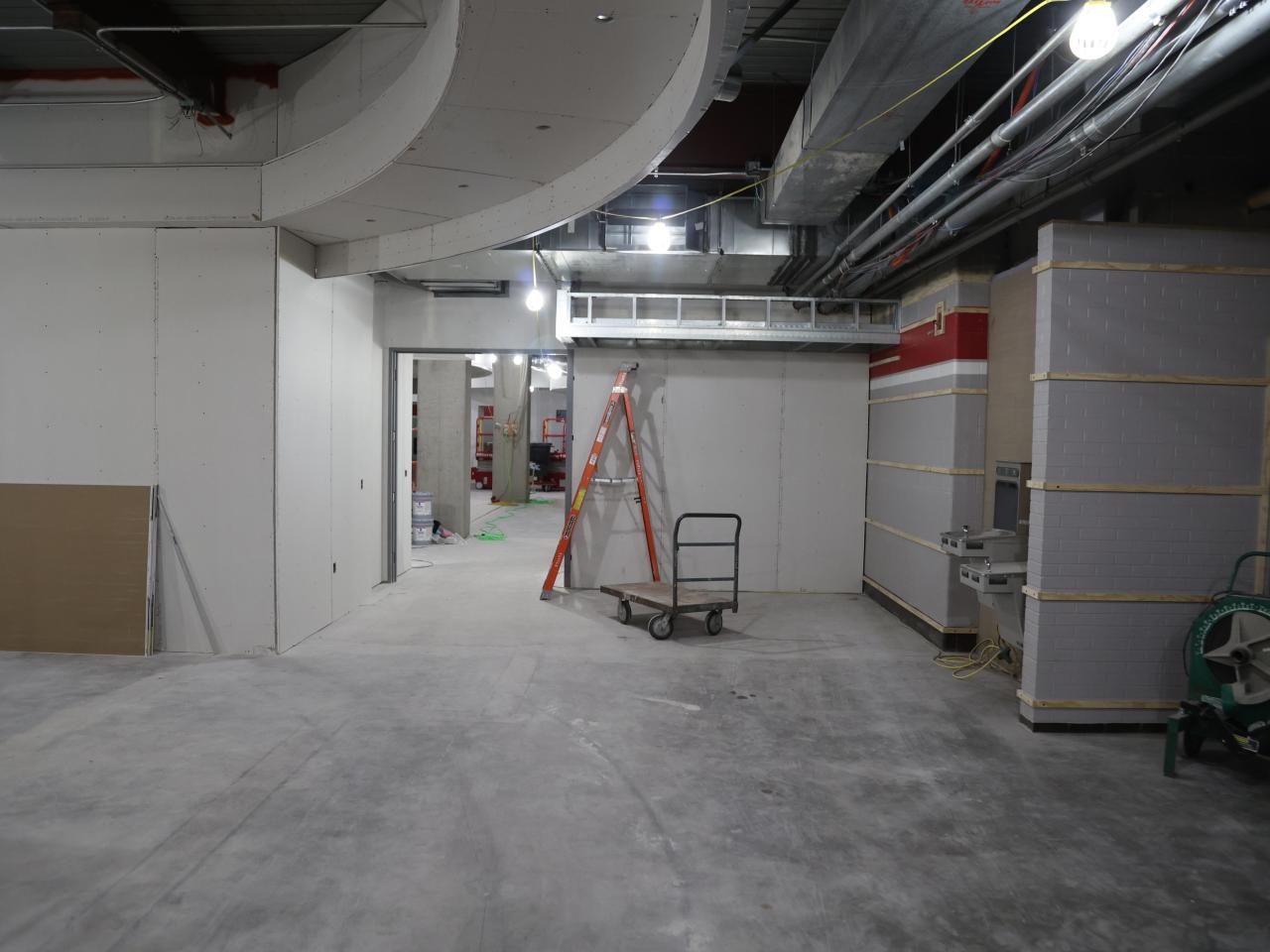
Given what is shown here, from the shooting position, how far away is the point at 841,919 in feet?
8.42

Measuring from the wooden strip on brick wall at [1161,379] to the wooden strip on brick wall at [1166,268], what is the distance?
57 centimetres

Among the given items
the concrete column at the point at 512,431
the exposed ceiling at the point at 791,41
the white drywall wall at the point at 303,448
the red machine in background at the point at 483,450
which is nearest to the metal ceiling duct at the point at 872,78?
the exposed ceiling at the point at 791,41

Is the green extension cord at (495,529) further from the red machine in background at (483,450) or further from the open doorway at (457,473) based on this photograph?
the red machine in background at (483,450)

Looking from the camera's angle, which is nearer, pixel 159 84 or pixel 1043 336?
pixel 1043 336

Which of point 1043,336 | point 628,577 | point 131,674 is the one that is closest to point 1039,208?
point 1043,336

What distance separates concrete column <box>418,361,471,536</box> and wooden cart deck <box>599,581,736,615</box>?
4.76 metres

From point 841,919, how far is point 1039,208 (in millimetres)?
3788

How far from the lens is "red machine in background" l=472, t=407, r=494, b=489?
67.1 feet

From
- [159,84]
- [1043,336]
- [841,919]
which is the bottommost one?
[841,919]

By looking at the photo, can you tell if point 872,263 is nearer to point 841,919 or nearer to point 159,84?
point 841,919

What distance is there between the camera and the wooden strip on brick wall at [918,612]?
5.77 m

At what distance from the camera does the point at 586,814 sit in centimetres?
323

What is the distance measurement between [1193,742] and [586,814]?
310 centimetres

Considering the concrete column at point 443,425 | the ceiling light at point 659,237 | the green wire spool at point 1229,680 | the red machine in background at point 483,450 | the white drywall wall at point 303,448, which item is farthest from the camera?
the red machine in background at point 483,450
